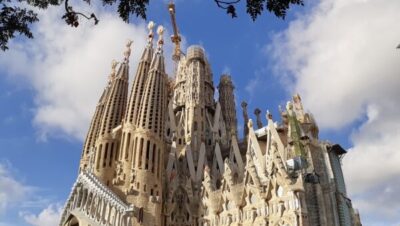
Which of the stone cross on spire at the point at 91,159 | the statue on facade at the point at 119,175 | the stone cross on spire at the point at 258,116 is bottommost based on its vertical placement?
the statue on facade at the point at 119,175

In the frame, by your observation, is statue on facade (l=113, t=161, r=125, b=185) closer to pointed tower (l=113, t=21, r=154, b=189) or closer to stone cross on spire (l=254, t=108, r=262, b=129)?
pointed tower (l=113, t=21, r=154, b=189)

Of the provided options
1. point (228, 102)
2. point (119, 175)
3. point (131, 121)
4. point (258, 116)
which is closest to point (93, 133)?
point (131, 121)

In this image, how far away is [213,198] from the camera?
78.6 ft

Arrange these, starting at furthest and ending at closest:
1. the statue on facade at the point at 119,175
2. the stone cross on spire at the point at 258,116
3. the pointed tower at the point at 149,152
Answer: the stone cross on spire at the point at 258,116, the statue on facade at the point at 119,175, the pointed tower at the point at 149,152

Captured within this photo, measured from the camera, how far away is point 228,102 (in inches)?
1544

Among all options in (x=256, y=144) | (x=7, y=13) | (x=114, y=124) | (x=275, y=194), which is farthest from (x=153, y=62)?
(x=7, y=13)

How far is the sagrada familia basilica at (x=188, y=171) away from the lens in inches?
817

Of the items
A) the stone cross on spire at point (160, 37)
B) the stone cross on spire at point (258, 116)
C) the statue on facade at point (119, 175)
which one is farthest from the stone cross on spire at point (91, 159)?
the stone cross on spire at point (258, 116)

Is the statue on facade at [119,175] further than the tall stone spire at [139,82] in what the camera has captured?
No

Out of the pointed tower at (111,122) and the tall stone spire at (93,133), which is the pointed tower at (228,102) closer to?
the pointed tower at (111,122)

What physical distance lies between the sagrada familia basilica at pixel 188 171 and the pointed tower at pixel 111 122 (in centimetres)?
8

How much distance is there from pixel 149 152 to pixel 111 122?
5372 mm

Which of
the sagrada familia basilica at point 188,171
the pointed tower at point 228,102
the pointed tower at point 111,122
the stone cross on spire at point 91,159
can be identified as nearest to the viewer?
the sagrada familia basilica at point 188,171

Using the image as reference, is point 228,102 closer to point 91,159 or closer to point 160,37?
point 160,37
